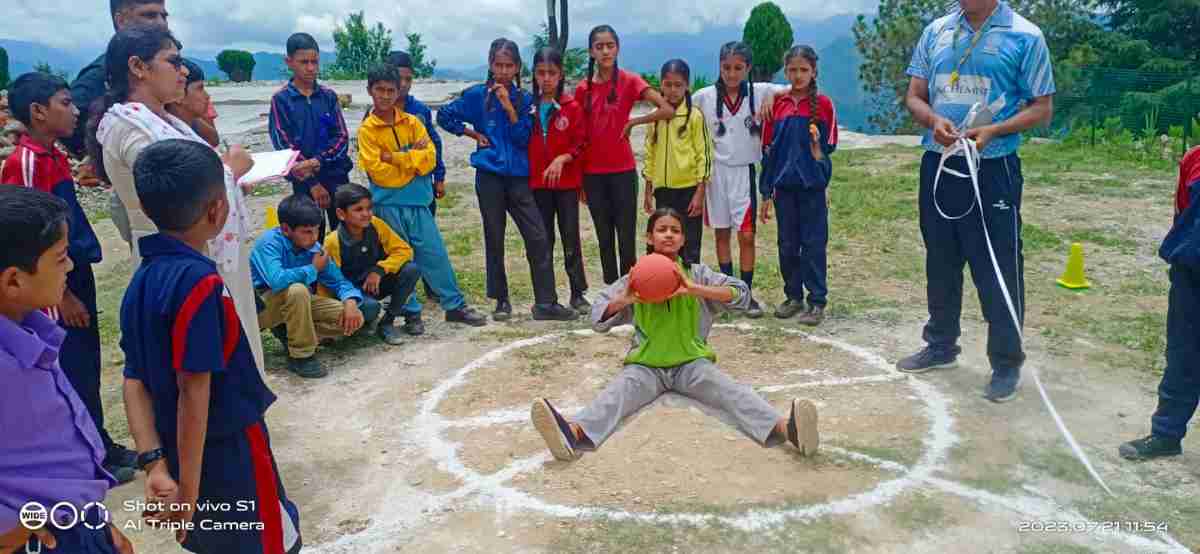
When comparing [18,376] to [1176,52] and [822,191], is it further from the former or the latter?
[1176,52]

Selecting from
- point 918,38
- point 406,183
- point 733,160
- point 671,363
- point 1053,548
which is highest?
point 918,38

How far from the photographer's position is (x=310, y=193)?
19.7 ft

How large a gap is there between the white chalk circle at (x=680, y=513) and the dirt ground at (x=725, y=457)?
0.01 metres

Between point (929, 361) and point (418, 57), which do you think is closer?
point (929, 361)

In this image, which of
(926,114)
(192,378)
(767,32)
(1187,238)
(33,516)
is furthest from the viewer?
(767,32)

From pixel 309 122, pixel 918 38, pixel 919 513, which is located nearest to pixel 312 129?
pixel 309 122

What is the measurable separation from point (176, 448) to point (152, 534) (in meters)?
1.52

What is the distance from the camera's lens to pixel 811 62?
18.6 ft

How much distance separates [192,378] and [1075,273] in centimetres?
659

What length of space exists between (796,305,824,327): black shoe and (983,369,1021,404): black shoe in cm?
142

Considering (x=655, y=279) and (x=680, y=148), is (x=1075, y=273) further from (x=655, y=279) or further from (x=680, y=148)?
(x=655, y=279)

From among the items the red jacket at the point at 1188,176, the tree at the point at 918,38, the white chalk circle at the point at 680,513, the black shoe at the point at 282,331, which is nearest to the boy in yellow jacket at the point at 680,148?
the white chalk circle at the point at 680,513

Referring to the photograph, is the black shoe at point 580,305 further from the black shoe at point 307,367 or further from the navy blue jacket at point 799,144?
the black shoe at point 307,367

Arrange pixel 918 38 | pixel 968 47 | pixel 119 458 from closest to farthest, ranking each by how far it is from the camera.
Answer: pixel 119 458 < pixel 968 47 < pixel 918 38
